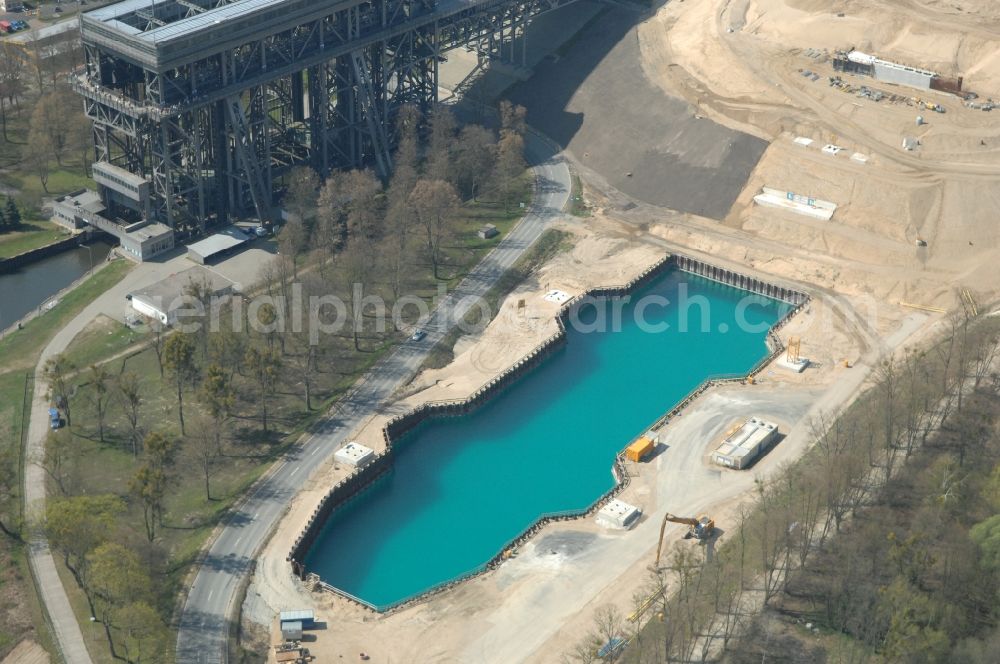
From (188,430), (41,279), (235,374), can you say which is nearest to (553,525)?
(188,430)

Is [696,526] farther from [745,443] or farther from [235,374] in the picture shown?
[235,374]

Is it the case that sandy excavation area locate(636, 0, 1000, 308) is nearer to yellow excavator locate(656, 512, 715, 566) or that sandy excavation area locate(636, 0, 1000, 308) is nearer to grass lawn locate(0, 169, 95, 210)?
yellow excavator locate(656, 512, 715, 566)

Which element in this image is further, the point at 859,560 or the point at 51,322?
the point at 51,322

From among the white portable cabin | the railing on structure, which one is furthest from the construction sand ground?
the railing on structure

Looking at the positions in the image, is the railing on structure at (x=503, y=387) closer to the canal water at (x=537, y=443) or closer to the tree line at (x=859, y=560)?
the canal water at (x=537, y=443)

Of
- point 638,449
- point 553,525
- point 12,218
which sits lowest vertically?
point 553,525

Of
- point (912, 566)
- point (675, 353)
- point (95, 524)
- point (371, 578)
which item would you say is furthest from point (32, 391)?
point (912, 566)
